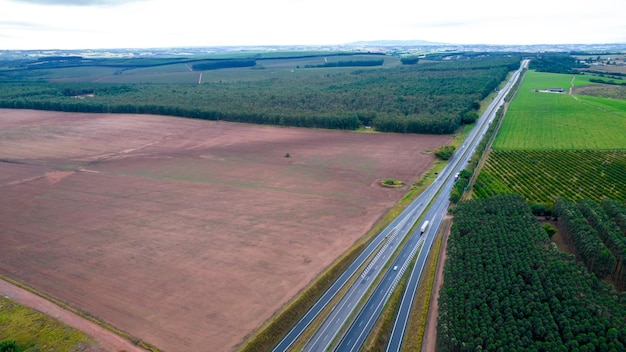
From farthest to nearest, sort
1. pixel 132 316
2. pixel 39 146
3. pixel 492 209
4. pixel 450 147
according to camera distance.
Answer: pixel 39 146
pixel 450 147
pixel 492 209
pixel 132 316

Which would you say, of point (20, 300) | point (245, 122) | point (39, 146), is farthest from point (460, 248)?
point (39, 146)

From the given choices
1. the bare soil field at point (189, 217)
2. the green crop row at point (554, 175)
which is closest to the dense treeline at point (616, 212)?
the green crop row at point (554, 175)

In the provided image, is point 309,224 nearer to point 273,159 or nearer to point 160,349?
point 160,349

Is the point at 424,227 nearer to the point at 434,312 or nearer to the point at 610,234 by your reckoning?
the point at 434,312

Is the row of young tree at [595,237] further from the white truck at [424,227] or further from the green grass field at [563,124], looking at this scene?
the green grass field at [563,124]

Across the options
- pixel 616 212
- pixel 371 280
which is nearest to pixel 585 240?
pixel 616 212

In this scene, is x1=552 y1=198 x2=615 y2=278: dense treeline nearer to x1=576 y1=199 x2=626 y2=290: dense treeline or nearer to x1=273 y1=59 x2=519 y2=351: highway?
x1=576 y1=199 x2=626 y2=290: dense treeline

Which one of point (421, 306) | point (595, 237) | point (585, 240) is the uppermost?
point (595, 237)
